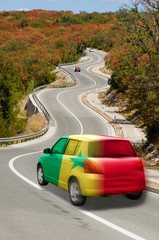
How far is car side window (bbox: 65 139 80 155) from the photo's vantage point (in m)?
8.18

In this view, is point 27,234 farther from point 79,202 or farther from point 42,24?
point 42,24

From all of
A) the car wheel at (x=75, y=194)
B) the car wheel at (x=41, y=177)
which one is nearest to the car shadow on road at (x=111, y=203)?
the car wheel at (x=75, y=194)

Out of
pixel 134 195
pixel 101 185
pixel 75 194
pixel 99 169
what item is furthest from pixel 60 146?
pixel 134 195

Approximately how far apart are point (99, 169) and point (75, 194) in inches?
36.8

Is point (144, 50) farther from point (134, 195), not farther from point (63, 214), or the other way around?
point (63, 214)

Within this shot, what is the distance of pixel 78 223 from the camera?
20.7ft

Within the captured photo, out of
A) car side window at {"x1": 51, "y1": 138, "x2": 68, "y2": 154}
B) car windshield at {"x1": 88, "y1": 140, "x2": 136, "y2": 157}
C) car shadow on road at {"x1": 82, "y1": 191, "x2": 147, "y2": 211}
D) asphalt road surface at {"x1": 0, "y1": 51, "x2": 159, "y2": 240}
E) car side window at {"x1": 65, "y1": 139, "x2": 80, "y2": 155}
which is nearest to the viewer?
asphalt road surface at {"x1": 0, "y1": 51, "x2": 159, "y2": 240}

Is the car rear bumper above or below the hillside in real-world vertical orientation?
below

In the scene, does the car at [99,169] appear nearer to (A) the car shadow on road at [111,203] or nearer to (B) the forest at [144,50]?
(A) the car shadow on road at [111,203]

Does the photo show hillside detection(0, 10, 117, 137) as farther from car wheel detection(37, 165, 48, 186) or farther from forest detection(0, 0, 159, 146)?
car wheel detection(37, 165, 48, 186)

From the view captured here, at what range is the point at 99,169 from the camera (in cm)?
737

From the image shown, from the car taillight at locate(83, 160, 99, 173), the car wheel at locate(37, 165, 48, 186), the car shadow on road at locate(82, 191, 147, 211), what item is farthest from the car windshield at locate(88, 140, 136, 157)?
the car wheel at locate(37, 165, 48, 186)

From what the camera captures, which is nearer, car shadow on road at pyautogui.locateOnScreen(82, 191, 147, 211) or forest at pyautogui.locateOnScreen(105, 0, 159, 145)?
car shadow on road at pyautogui.locateOnScreen(82, 191, 147, 211)

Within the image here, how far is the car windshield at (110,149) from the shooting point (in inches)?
303
